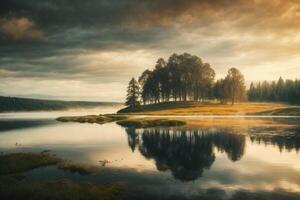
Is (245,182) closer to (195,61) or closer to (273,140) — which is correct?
(273,140)

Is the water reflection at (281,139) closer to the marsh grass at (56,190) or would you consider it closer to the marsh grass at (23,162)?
the marsh grass at (56,190)

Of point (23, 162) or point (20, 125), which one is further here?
point (20, 125)

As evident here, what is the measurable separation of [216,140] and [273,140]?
9.64 meters

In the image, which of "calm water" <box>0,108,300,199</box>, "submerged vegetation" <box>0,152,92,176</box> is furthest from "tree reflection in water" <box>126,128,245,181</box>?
"submerged vegetation" <box>0,152,92,176</box>

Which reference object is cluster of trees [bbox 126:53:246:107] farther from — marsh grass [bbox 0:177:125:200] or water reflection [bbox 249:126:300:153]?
marsh grass [bbox 0:177:125:200]

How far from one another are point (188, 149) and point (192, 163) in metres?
9.47

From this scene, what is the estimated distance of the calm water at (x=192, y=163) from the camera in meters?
24.5

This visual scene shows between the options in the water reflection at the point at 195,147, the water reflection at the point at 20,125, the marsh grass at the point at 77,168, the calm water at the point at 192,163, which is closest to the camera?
the calm water at the point at 192,163

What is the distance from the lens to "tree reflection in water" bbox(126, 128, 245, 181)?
32906 mm

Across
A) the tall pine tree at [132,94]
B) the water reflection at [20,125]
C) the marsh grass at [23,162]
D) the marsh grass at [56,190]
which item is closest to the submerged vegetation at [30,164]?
the marsh grass at [23,162]

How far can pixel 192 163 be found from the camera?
116 ft

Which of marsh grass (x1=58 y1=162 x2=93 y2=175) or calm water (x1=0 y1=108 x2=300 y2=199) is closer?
calm water (x1=0 y1=108 x2=300 y2=199)

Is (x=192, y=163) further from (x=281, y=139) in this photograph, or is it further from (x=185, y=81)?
(x=185, y=81)

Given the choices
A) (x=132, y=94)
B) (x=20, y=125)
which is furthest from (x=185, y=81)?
(x=20, y=125)
